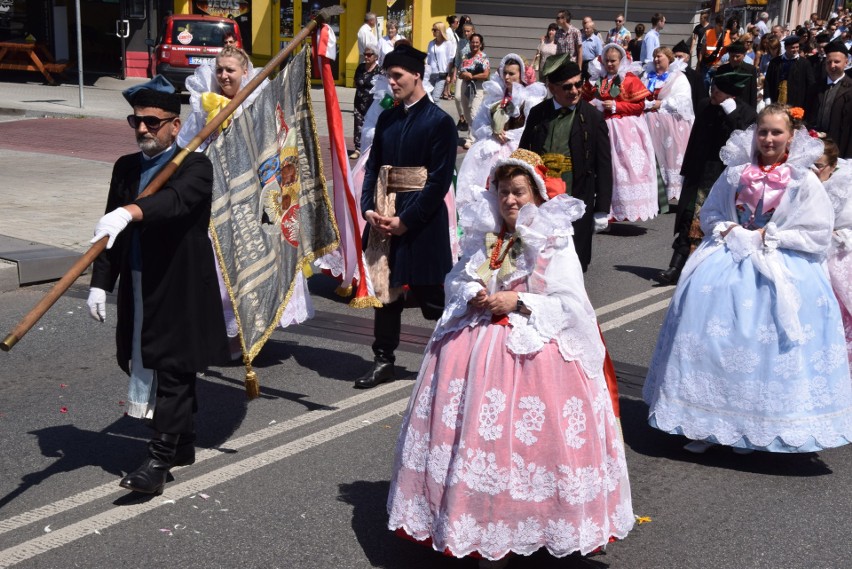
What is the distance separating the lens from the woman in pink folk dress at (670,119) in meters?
14.2

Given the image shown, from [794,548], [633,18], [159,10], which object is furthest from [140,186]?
[633,18]

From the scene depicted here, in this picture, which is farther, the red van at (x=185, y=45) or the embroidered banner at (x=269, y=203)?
the red van at (x=185, y=45)

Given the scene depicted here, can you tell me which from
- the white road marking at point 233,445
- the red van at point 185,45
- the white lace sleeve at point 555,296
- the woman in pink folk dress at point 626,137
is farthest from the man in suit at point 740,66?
the red van at point 185,45

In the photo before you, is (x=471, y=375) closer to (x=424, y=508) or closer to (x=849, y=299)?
(x=424, y=508)

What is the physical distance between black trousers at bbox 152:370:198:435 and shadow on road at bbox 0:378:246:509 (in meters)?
0.50

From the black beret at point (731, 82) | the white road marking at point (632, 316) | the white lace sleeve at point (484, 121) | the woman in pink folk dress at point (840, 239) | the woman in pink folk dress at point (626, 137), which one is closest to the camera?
the woman in pink folk dress at point (840, 239)

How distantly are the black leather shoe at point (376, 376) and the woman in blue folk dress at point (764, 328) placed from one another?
5.43 feet

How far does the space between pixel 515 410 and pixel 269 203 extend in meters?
2.43

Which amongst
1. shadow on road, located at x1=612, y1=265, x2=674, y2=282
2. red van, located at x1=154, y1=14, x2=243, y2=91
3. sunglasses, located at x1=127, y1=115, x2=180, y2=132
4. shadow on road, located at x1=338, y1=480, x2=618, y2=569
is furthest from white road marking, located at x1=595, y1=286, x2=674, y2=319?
red van, located at x1=154, y1=14, x2=243, y2=91

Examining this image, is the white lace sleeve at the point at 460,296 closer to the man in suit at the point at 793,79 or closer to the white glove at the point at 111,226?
the white glove at the point at 111,226

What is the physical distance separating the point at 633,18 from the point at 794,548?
1139 inches

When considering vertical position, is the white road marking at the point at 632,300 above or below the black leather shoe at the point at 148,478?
below

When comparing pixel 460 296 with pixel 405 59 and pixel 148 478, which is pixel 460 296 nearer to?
pixel 148 478

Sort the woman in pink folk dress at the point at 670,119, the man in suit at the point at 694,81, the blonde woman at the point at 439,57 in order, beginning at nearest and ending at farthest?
the woman in pink folk dress at the point at 670,119
the man in suit at the point at 694,81
the blonde woman at the point at 439,57
